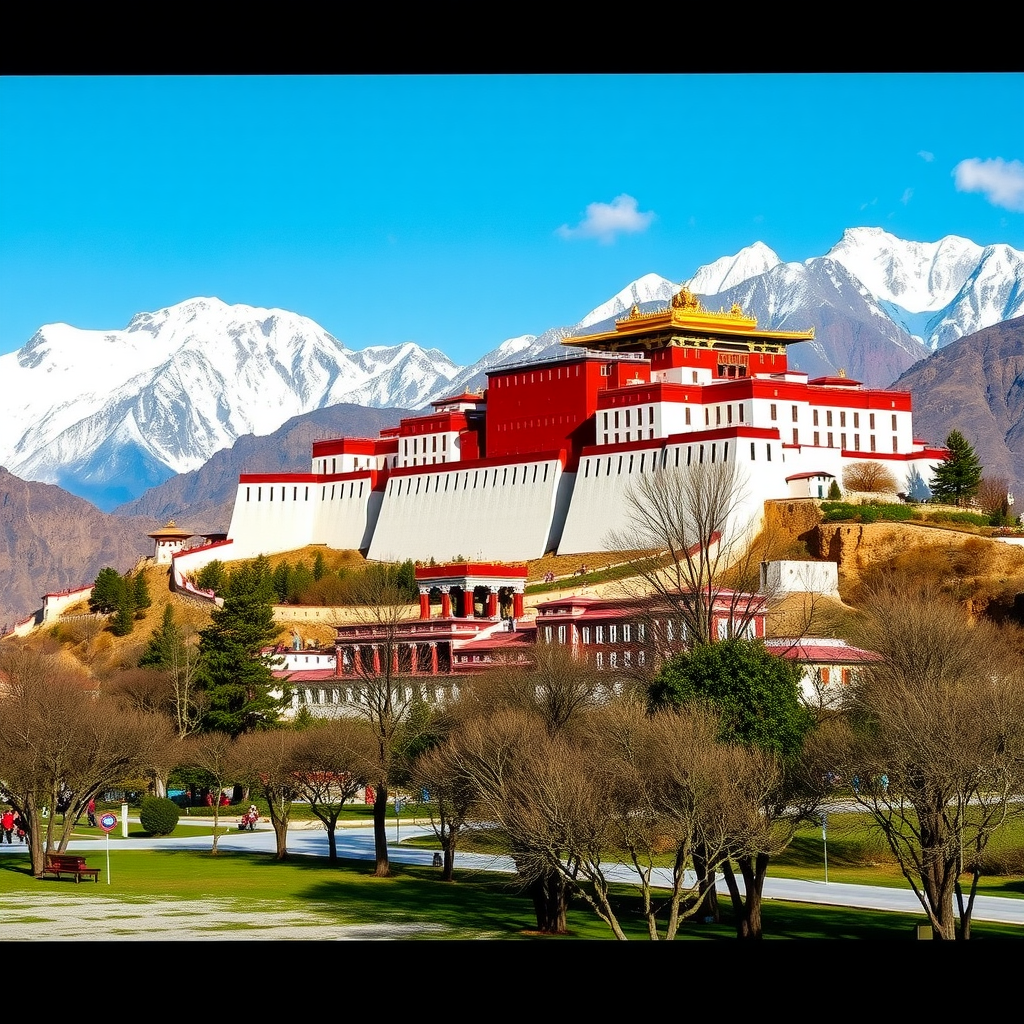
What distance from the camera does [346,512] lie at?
10125 centimetres

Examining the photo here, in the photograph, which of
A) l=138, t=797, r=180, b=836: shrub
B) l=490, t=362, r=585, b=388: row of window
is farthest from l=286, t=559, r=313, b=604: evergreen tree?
l=138, t=797, r=180, b=836: shrub

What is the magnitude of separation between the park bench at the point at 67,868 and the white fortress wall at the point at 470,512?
54.0 meters

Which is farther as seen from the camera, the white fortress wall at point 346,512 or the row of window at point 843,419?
the white fortress wall at point 346,512

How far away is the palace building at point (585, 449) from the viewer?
8350cm

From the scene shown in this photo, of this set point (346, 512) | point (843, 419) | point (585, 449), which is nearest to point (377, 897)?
point (585, 449)

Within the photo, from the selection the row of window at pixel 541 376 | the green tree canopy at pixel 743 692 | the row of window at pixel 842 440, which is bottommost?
the green tree canopy at pixel 743 692

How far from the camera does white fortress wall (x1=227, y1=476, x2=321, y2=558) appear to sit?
102 meters

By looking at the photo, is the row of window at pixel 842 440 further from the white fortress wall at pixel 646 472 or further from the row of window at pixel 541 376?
the row of window at pixel 541 376

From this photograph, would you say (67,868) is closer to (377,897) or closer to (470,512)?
(377,897)

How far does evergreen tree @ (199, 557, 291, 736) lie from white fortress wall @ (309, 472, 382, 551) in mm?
27634

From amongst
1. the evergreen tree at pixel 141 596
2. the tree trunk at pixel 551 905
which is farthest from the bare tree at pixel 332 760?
the evergreen tree at pixel 141 596

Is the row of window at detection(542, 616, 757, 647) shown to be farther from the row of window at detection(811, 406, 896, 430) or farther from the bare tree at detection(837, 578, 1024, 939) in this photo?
the bare tree at detection(837, 578, 1024, 939)

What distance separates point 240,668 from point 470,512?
26.8 meters
